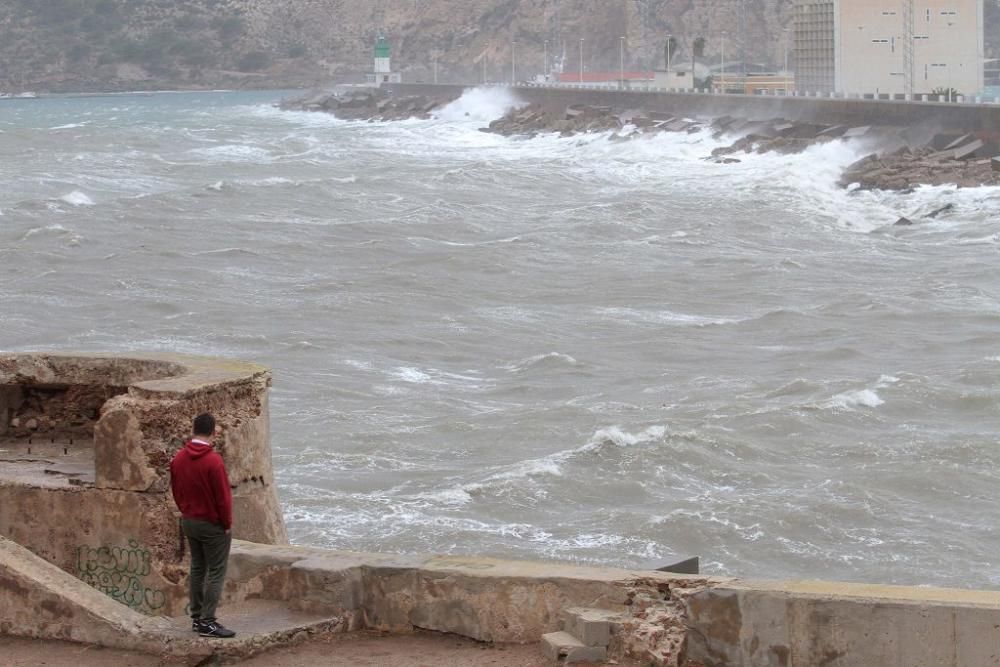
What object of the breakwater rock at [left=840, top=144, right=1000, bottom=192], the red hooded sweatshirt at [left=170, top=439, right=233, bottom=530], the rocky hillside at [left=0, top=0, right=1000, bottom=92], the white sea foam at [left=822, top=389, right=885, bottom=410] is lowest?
the white sea foam at [left=822, top=389, right=885, bottom=410]

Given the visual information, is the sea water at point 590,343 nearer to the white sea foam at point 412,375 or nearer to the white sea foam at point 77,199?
the white sea foam at point 412,375

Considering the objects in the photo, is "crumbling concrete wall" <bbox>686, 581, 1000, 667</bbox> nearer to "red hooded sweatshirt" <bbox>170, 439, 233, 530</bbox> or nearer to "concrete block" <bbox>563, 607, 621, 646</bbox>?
"concrete block" <bbox>563, 607, 621, 646</bbox>

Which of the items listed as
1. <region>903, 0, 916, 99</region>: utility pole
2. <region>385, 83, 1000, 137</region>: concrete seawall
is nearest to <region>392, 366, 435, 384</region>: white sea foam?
<region>385, 83, 1000, 137</region>: concrete seawall

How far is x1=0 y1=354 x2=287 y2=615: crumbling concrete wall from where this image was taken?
627 centimetres

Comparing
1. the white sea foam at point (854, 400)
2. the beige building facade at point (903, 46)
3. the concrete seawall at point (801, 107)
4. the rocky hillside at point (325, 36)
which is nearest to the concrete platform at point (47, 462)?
the white sea foam at point (854, 400)

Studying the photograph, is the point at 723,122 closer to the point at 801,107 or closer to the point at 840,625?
the point at 801,107

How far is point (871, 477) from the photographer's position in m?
11.7

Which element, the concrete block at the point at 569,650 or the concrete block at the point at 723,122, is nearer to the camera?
the concrete block at the point at 569,650

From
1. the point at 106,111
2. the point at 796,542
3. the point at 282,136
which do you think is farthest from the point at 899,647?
the point at 106,111

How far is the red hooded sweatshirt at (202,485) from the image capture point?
5699 mm

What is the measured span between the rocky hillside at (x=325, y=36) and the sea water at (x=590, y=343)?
94045 mm

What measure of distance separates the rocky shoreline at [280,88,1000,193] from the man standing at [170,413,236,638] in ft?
90.0

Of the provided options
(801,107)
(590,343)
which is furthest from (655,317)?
(801,107)

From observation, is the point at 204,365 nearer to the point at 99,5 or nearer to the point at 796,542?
the point at 796,542
